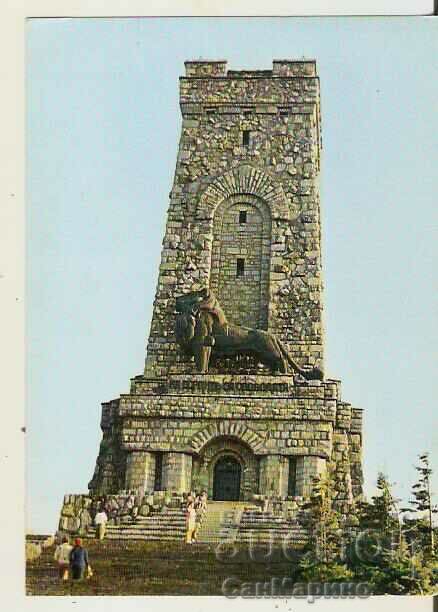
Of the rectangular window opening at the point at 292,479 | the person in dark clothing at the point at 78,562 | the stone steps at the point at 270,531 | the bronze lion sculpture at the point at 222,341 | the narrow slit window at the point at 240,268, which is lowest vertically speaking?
the person in dark clothing at the point at 78,562

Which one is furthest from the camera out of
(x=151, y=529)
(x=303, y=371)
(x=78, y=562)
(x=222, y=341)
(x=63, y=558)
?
(x=303, y=371)

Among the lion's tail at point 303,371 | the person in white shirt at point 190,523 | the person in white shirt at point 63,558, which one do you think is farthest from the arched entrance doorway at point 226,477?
the person in white shirt at point 63,558

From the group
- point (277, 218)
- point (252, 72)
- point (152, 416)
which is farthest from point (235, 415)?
point (252, 72)

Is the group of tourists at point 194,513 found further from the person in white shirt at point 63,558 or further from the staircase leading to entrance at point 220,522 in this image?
the person in white shirt at point 63,558

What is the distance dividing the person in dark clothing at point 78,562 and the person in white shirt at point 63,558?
16cm

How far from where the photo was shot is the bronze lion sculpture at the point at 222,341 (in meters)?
36.0

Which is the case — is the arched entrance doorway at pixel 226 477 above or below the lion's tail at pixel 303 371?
below

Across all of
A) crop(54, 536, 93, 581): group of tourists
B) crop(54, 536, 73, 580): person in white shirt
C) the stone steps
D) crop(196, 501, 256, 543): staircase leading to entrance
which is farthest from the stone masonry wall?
crop(54, 536, 93, 581): group of tourists

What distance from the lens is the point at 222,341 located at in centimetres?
3600

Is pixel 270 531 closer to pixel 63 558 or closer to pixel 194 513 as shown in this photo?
pixel 194 513

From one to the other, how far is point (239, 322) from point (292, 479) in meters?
3.62

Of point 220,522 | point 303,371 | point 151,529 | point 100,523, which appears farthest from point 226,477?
point 100,523

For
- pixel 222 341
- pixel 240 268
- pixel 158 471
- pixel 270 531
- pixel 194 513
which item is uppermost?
pixel 240 268

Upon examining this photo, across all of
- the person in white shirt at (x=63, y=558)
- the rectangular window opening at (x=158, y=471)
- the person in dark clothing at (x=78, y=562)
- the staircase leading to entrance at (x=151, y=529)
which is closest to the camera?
the person in dark clothing at (x=78, y=562)
